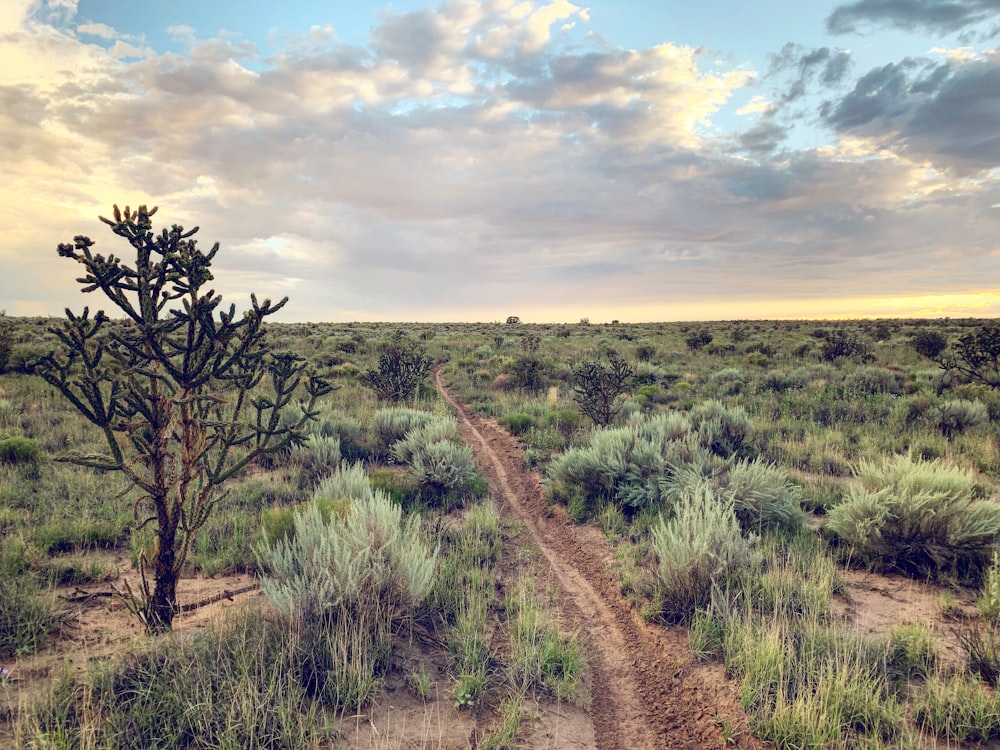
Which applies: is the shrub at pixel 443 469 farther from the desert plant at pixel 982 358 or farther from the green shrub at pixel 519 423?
the desert plant at pixel 982 358

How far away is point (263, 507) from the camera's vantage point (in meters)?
7.20

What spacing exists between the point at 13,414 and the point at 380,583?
11.6 m

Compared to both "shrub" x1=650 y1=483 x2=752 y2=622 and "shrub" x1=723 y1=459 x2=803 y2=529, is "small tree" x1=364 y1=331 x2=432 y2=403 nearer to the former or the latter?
"shrub" x1=723 y1=459 x2=803 y2=529

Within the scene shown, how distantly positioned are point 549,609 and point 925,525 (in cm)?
409

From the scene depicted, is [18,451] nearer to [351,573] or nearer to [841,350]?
[351,573]

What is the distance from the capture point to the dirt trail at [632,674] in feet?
11.8

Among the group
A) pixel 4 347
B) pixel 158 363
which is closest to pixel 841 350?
pixel 158 363

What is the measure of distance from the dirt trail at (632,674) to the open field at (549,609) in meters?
0.02

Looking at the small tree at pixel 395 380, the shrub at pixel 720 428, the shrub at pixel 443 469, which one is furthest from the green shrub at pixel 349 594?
the small tree at pixel 395 380

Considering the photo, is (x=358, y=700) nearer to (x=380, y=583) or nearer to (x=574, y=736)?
(x=380, y=583)

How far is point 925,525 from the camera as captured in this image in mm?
5586

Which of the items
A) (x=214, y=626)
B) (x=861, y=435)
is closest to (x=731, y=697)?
(x=214, y=626)

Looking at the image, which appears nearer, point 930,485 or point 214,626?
point 214,626

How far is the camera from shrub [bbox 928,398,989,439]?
1092 cm
